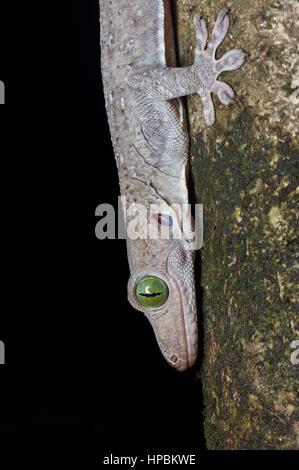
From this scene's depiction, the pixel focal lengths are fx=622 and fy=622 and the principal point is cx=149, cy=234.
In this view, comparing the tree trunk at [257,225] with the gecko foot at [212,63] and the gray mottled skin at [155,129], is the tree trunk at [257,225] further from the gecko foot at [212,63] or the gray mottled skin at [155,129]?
Result: the gray mottled skin at [155,129]

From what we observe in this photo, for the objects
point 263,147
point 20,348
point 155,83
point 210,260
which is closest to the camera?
point 263,147

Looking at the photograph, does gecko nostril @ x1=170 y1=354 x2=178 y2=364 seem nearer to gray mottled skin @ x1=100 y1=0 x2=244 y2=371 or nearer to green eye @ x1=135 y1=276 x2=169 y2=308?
gray mottled skin @ x1=100 y1=0 x2=244 y2=371

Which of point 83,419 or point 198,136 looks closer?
point 198,136

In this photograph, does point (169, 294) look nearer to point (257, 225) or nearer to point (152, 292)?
point (152, 292)

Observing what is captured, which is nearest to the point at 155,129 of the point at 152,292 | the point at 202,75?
the point at 202,75

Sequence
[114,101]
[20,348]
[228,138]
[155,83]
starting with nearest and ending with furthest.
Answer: [228,138] < [155,83] < [114,101] < [20,348]

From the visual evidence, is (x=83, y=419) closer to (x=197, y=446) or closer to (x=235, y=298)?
(x=197, y=446)

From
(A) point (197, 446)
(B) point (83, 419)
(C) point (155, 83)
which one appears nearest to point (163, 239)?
(C) point (155, 83)
